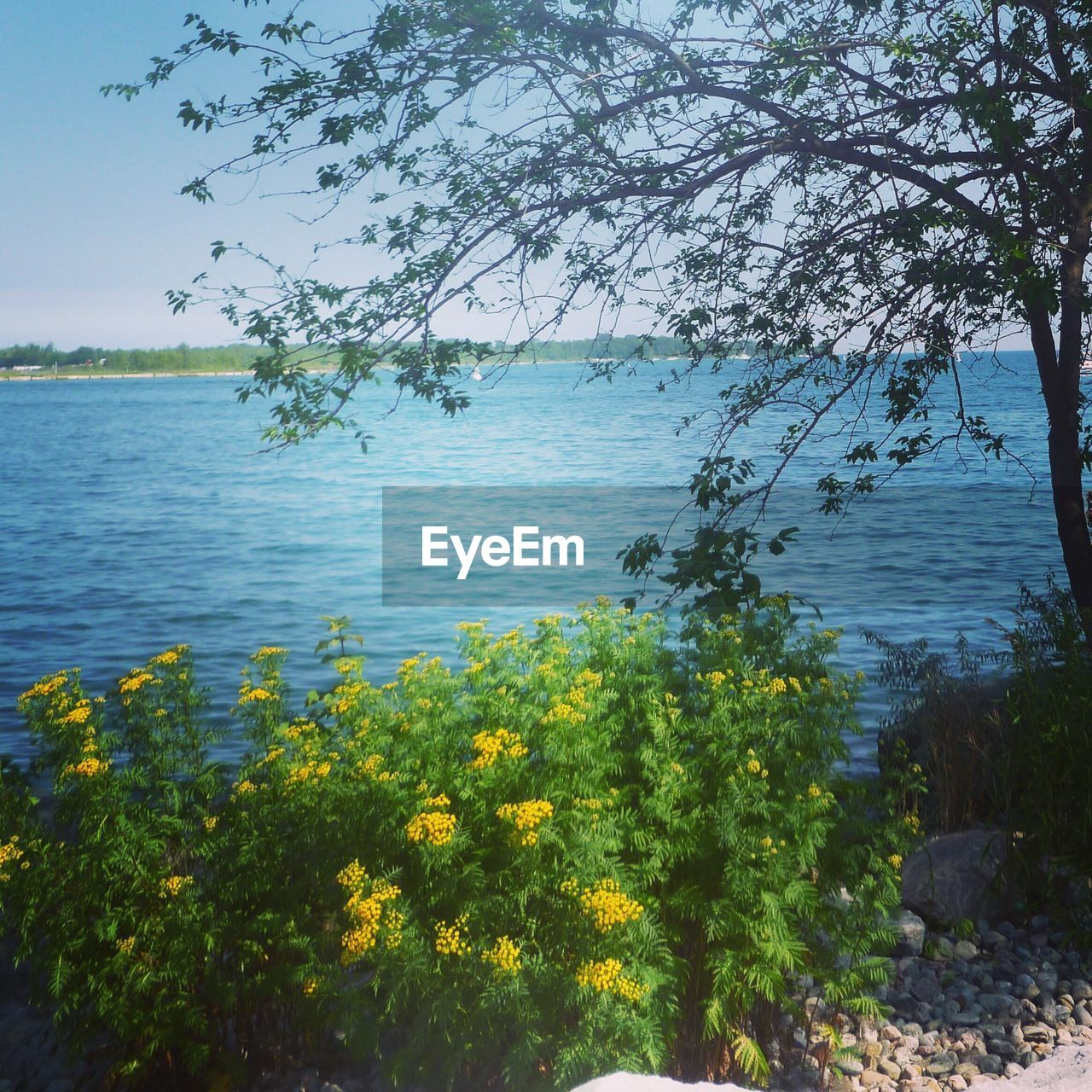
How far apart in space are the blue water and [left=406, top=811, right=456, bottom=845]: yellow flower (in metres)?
2.53

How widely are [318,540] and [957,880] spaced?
13.7m

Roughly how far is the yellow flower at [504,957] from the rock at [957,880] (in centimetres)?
214

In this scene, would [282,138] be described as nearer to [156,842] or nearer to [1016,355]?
[156,842]

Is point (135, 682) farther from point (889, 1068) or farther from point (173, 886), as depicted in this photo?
point (889, 1068)

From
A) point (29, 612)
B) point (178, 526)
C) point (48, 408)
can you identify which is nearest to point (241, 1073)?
point (29, 612)

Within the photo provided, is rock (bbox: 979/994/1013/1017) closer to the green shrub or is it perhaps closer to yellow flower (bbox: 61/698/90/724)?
the green shrub

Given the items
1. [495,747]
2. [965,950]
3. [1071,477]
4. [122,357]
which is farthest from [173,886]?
[122,357]

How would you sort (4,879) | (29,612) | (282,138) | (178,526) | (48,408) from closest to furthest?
1. (4,879)
2. (282,138)
3. (29,612)
4. (178,526)
5. (48,408)

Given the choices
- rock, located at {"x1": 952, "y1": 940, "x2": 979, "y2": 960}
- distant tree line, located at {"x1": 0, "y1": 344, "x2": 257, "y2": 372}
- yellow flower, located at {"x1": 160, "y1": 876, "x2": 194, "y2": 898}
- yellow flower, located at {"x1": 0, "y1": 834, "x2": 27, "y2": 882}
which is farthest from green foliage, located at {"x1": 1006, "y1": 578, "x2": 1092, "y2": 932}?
distant tree line, located at {"x1": 0, "y1": 344, "x2": 257, "y2": 372}

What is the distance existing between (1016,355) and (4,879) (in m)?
85.4

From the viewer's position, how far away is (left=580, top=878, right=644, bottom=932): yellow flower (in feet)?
7.55

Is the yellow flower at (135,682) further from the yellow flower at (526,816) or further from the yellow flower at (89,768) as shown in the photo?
the yellow flower at (526,816)

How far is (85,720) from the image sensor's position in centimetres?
301

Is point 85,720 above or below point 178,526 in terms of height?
above
